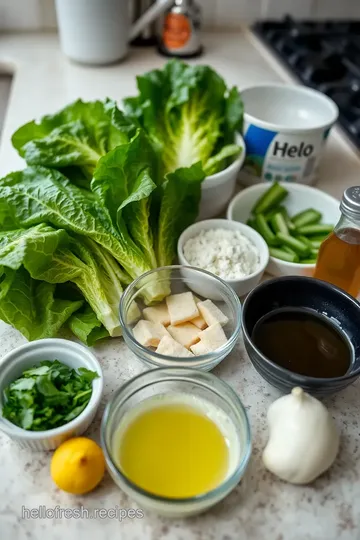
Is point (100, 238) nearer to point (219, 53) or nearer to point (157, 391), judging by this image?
point (157, 391)

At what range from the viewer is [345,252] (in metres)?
0.86

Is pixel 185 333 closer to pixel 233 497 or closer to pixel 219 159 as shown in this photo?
pixel 233 497

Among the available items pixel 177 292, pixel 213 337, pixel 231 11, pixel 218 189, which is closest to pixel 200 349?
pixel 213 337

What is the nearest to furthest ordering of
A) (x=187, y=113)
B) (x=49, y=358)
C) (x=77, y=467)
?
(x=77, y=467), (x=49, y=358), (x=187, y=113)

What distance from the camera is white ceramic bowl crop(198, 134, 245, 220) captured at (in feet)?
3.27

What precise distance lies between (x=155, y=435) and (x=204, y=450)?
6cm

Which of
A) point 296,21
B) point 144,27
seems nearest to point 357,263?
point 144,27

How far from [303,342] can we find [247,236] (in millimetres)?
248

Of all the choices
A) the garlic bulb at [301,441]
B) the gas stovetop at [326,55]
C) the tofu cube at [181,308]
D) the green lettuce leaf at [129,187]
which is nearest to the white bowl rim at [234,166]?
the green lettuce leaf at [129,187]

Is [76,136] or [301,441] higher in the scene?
[76,136]

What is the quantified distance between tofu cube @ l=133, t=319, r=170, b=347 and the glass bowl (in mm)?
13

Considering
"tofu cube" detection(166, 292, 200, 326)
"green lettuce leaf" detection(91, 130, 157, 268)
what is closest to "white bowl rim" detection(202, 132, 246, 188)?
"green lettuce leaf" detection(91, 130, 157, 268)

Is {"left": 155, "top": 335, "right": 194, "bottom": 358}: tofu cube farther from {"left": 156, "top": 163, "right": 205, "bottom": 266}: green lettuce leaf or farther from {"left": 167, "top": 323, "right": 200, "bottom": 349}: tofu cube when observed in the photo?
{"left": 156, "top": 163, "right": 205, "bottom": 266}: green lettuce leaf

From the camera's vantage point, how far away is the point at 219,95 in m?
1.15
